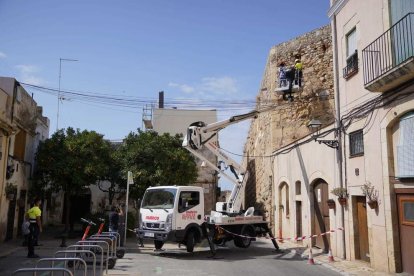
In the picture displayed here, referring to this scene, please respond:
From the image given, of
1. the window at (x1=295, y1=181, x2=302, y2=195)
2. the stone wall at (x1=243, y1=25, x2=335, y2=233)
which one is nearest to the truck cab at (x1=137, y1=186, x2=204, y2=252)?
the window at (x1=295, y1=181, x2=302, y2=195)

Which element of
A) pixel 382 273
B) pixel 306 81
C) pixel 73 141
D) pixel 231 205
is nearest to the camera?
pixel 382 273

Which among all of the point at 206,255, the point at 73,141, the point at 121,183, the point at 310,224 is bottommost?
the point at 206,255

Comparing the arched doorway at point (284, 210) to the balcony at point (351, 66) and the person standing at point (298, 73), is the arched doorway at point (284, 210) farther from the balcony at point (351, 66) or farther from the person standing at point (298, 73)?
the balcony at point (351, 66)

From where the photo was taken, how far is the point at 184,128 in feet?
109

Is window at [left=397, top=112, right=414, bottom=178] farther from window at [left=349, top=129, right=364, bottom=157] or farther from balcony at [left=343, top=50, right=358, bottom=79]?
balcony at [left=343, top=50, right=358, bottom=79]

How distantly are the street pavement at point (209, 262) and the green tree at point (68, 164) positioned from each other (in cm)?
277

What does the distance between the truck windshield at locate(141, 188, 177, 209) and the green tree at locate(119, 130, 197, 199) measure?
3893mm

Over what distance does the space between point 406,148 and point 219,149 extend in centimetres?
822

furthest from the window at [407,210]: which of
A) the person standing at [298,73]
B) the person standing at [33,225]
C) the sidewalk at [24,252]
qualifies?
the person standing at [298,73]

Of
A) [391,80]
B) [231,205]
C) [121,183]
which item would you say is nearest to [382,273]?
[391,80]

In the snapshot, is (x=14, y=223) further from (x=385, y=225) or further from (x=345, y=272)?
(x=385, y=225)

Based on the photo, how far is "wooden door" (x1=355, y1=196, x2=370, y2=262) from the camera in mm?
11403

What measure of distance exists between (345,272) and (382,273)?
0.91m

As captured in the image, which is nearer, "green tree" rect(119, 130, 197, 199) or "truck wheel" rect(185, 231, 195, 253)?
"truck wheel" rect(185, 231, 195, 253)
